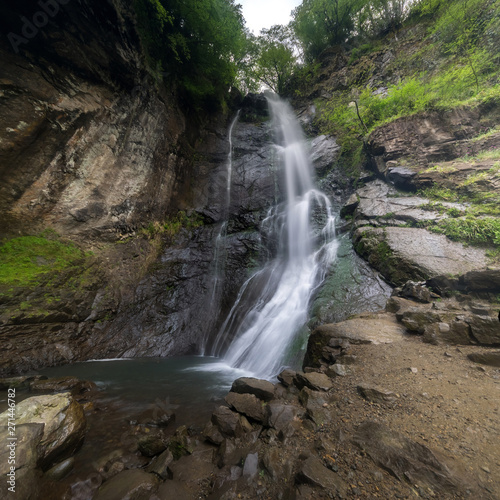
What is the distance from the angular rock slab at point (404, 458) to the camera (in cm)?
153

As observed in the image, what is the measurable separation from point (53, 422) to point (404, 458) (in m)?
3.66

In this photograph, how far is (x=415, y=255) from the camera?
6.48 meters

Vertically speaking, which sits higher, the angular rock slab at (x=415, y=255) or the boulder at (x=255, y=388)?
the angular rock slab at (x=415, y=255)

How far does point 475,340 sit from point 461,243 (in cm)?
408

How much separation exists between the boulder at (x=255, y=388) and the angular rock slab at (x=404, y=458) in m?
1.39

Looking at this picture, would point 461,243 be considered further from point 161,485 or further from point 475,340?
point 161,485

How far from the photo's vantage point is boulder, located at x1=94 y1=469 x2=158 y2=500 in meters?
2.03

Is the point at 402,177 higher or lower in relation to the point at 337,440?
higher

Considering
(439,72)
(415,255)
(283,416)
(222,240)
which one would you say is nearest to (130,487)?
(283,416)

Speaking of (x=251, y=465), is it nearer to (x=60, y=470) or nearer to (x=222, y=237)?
(x=60, y=470)

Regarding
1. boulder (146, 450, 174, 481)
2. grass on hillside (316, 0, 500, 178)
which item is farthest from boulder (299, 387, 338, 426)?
grass on hillside (316, 0, 500, 178)

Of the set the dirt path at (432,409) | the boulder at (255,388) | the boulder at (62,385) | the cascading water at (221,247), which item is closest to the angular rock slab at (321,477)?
the dirt path at (432,409)

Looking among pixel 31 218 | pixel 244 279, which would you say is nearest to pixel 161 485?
pixel 244 279

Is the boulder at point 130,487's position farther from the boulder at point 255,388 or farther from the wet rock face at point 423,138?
the wet rock face at point 423,138
